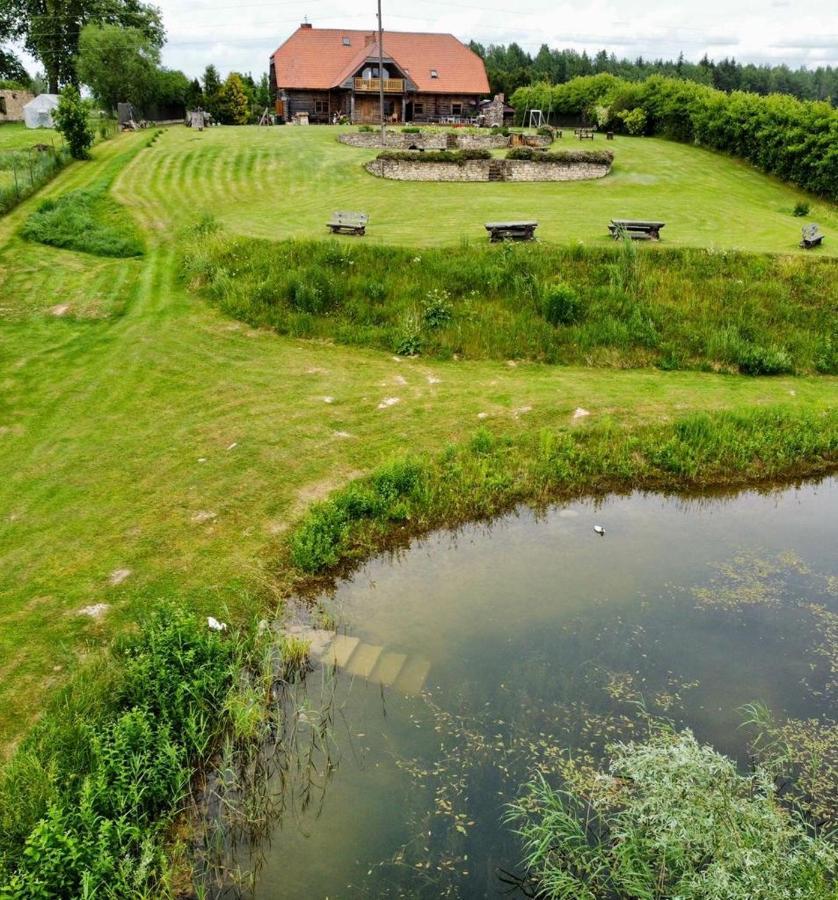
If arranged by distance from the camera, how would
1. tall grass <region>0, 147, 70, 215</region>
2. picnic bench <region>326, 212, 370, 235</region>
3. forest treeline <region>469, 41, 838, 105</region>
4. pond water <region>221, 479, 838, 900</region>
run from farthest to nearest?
forest treeline <region>469, 41, 838, 105</region>, tall grass <region>0, 147, 70, 215</region>, picnic bench <region>326, 212, 370, 235</region>, pond water <region>221, 479, 838, 900</region>

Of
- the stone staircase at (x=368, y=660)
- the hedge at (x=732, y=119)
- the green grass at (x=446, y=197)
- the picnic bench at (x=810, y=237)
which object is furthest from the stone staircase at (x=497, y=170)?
the stone staircase at (x=368, y=660)

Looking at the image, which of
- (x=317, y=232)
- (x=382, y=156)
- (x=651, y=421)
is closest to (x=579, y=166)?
(x=382, y=156)

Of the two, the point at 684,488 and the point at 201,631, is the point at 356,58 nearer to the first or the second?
the point at 684,488

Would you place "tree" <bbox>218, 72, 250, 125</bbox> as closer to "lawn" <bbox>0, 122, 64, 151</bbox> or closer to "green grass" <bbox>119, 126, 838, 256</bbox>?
"lawn" <bbox>0, 122, 64, 151</bbox>

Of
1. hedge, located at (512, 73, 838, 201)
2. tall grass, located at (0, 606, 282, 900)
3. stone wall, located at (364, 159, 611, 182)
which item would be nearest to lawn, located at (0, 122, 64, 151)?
stone wall, located at (364, 159, 611, 182)

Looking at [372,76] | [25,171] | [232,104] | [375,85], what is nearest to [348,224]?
[25,171]

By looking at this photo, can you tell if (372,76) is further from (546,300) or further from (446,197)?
(546,300)
